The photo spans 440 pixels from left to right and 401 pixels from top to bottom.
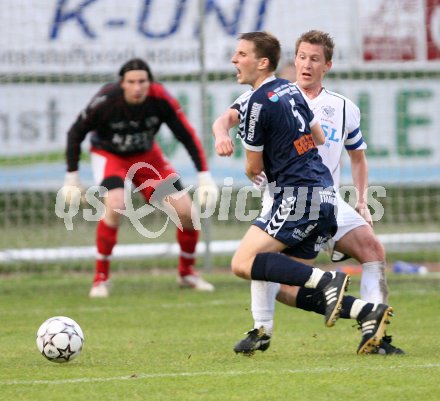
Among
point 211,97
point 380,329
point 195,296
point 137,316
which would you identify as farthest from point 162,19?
point 380,329

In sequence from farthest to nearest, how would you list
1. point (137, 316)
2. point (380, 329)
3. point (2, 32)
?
1. point (2, 32)
2. point (137, 316)
3. point (380, 329)

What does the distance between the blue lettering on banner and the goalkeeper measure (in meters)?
2.41

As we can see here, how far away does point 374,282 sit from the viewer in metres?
7.55

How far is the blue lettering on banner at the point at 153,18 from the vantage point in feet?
44.9

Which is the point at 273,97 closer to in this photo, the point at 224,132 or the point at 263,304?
the point at 224,132

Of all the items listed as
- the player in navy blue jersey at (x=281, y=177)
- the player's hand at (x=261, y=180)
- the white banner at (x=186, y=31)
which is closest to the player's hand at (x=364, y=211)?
the player in navy blue jersey at (x=281, y=177)

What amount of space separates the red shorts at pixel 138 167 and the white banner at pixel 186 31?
2457 mm

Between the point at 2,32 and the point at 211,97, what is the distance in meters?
3.20

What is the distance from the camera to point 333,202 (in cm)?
705

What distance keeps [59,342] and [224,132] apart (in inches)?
62.7

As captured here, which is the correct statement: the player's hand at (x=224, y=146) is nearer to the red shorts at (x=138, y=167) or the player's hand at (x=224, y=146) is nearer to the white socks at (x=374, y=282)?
the white socks at (x=374, y=282)

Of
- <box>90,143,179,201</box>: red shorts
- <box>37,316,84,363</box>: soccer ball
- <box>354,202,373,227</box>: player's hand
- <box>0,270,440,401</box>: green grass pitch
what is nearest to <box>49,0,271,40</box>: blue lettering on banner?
<box>90,143,179,201</box>: red shorts

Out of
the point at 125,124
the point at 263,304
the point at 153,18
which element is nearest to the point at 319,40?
the point at 263,304

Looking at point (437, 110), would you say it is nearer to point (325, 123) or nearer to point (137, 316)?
point (137, 316)
